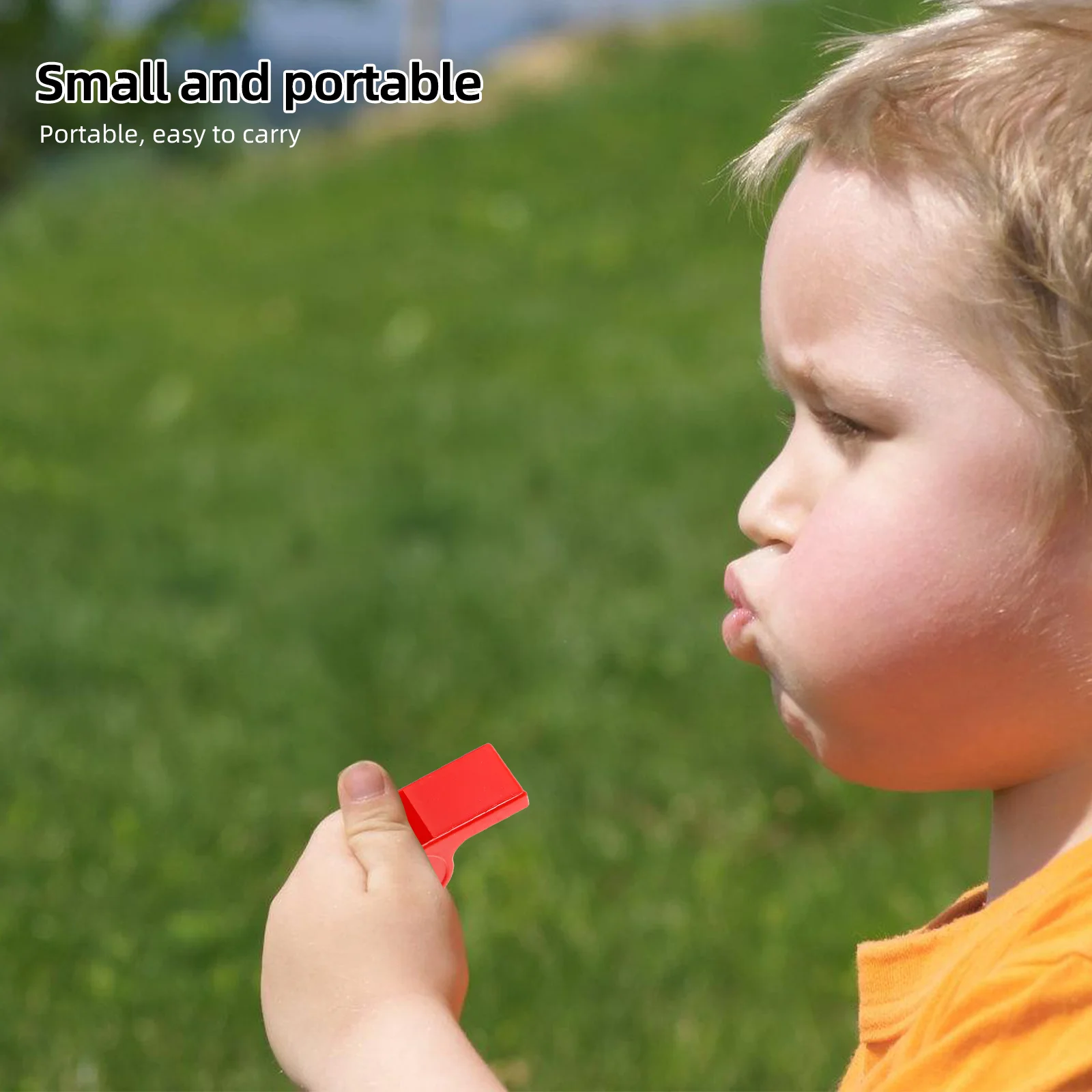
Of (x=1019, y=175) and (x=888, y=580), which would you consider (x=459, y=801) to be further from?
(x=1019, y=175)

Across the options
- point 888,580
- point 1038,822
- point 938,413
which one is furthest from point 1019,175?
point 1038,822

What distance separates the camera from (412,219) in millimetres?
8055

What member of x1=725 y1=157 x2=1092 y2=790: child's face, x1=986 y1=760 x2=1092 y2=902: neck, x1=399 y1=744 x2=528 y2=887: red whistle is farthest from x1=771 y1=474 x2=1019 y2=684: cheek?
x1=399 y1=744 x2=528 y2=887: red whistle

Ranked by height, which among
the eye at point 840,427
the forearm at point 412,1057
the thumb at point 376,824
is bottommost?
the forearm at point 412,1057

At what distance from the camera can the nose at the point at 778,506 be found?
1.28 meters

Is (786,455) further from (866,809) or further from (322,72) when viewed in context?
(322,72)

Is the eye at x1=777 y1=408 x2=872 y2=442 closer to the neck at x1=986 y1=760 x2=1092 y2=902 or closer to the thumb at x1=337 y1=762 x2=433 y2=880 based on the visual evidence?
the neck at x1=986 y1=760 x2=1092 y2=902

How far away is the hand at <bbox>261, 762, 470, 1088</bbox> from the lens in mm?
1330

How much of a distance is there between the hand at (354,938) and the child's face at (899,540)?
336mm

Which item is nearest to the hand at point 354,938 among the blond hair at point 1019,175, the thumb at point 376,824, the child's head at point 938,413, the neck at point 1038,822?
the thumb at point 376,824

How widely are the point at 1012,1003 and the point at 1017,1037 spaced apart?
2cm

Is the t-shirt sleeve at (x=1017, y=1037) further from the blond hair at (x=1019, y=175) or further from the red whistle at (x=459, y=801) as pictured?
the red whistle at (x=459, y=801)

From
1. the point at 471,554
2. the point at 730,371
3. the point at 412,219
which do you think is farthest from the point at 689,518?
the point at 412,219

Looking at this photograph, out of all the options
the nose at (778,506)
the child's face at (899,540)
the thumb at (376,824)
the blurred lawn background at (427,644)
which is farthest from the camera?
the blurred lawn background at (427,644)
